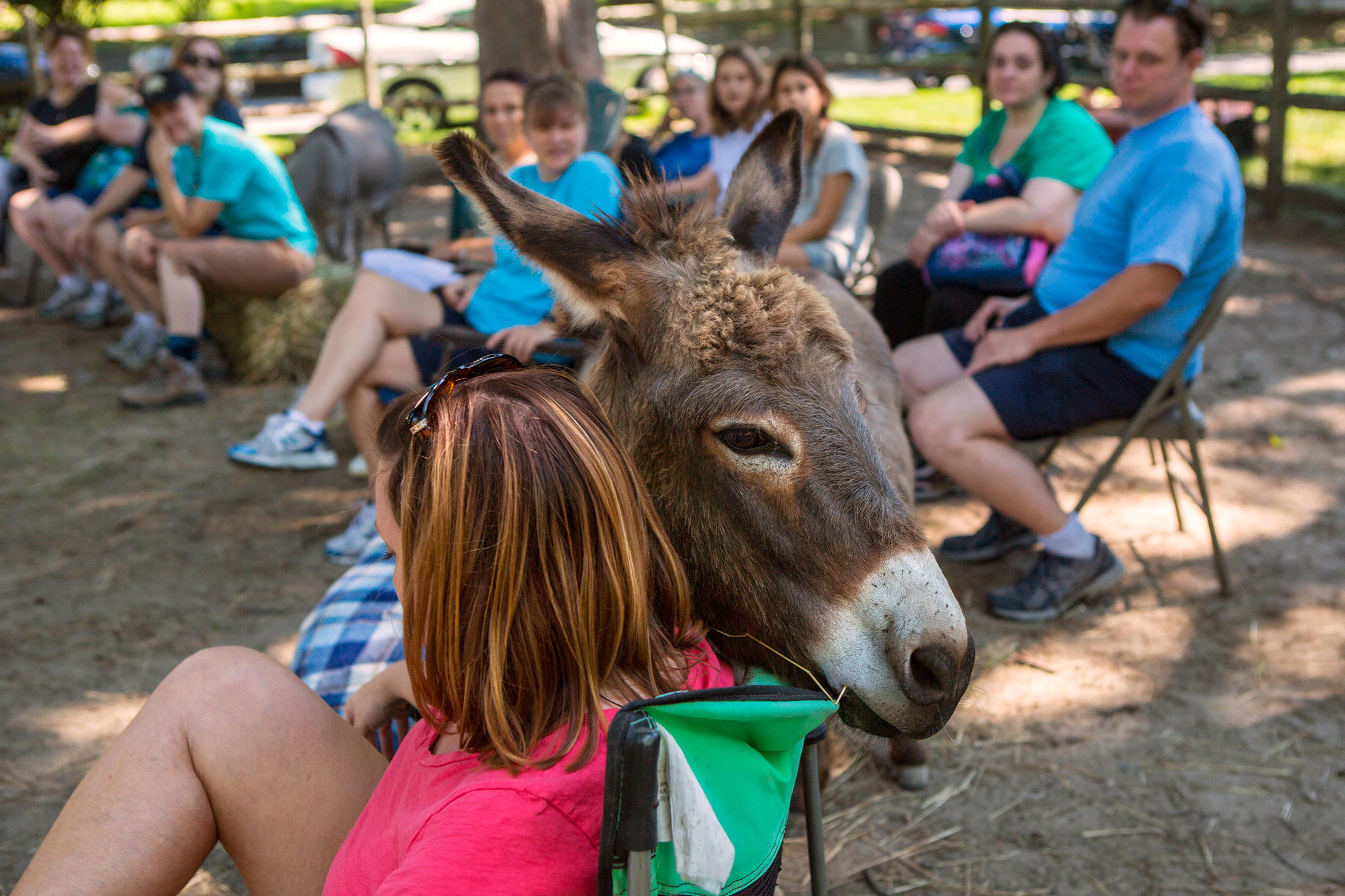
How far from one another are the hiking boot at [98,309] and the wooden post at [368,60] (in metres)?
4.41

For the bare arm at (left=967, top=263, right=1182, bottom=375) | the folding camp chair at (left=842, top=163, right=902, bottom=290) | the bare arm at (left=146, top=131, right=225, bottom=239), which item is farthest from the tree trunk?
the bare arm at (left=967, top=263, right=1182, bottom=375)

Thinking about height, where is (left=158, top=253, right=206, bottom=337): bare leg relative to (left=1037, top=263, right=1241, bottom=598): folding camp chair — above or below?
above

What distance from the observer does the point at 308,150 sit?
23.5 ft

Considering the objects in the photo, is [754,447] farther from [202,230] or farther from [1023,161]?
[202,230]

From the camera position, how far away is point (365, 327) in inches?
170

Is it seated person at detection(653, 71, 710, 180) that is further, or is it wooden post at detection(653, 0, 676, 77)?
wooden post at detection(653, 0, 676, 77)

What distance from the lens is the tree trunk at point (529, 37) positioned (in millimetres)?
7047

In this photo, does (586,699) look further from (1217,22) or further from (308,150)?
(1217,22)

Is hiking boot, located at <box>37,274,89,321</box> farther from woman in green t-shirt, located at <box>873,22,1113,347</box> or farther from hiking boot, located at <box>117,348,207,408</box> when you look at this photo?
woman in green t-shirt, located at <box>873,22,1113,347</box>

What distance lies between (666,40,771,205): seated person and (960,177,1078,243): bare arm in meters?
1.93

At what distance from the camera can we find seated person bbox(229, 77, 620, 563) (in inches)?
161

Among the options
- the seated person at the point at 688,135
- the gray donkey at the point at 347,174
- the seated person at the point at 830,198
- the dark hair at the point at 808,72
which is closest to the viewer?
the seated person at the point at 830,198

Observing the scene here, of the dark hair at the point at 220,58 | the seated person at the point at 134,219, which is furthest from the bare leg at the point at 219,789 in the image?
the dark hair at the point at 220,58

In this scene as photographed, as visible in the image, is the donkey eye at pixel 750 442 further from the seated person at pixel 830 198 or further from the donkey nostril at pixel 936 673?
the seated person at pixel 830 198
